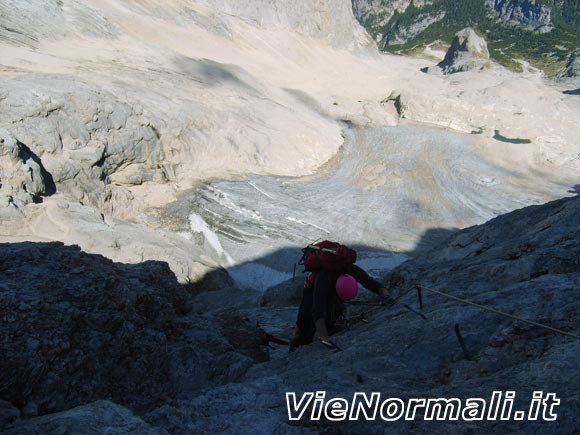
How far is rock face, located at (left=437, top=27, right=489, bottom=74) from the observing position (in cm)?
4528

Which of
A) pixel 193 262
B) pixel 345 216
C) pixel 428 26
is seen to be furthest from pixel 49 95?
pixel 428 26

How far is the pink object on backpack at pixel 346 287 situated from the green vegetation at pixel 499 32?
2643 inches

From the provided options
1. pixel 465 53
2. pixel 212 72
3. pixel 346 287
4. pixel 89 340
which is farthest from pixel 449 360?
pixel 465 53

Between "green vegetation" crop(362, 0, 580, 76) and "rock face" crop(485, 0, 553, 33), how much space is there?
1.74 meters

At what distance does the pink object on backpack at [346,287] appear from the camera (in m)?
4.46

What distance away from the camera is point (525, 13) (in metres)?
92.6

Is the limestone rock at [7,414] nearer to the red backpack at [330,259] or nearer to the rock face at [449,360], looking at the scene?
the rock face at [449,360]

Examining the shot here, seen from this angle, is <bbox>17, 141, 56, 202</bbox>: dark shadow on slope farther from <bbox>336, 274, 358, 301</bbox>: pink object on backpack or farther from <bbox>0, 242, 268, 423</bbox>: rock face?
<bbox>336, 274, 358, 301</bbox>: pink object on backpack

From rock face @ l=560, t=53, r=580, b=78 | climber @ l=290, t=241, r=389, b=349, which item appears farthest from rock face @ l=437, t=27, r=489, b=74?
climber @ l=290, t=241, r=389, b=349

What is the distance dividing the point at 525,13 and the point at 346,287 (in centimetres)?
10818

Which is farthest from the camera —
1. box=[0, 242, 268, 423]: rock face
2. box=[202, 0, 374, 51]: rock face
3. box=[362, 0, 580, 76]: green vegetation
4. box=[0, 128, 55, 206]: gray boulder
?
box=[362, 0, 580, 76]: green vegetation

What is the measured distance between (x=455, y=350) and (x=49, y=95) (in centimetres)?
1317

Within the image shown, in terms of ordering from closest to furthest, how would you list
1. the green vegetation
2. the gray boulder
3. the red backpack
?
the red backpack → the gray boulder → the green vegetation

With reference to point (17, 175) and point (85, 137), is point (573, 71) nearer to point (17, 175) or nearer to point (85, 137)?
point (85, 137)
